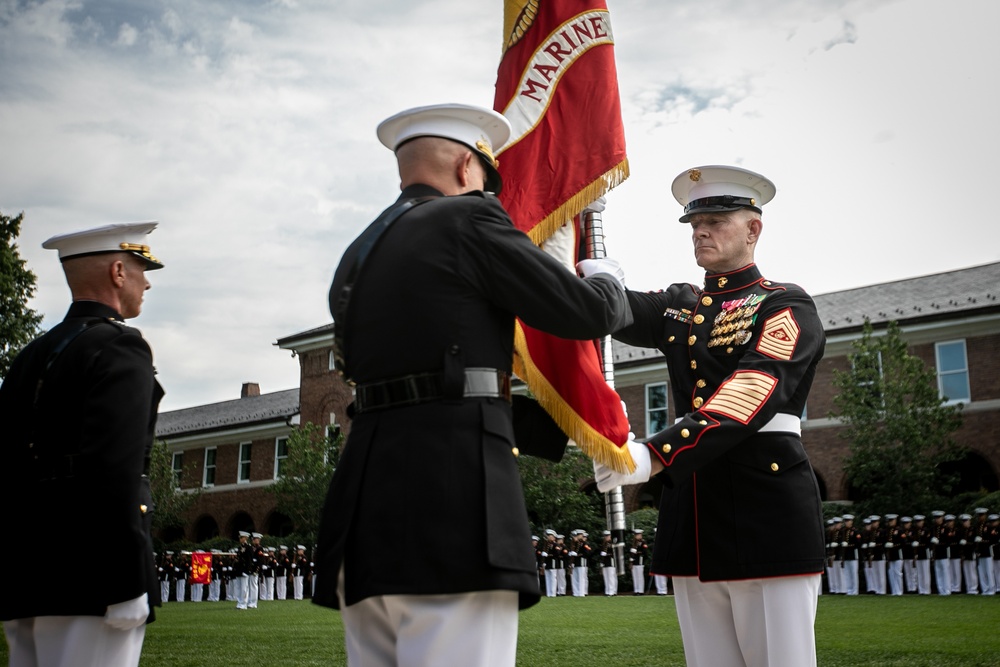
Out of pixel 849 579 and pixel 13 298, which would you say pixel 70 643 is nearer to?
pixel 849 579

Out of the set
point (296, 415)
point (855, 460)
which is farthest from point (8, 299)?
point (855, 460)

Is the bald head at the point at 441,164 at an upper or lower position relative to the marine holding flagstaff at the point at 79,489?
upper

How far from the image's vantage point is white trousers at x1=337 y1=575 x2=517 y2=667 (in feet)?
8.71

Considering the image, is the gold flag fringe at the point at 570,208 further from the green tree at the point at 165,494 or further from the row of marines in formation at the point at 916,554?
the green tree at the point at 165,494

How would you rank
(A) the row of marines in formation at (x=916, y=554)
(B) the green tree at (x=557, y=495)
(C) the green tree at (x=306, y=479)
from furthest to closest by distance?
(C) the green tree at (x=306, y=479) → (B) the green tree at (x=557, y=495) → (A) the row of marines in formation at (x=916, y=554)

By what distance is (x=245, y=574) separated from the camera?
26281 mm

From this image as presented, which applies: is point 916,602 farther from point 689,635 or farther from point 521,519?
point 521,519

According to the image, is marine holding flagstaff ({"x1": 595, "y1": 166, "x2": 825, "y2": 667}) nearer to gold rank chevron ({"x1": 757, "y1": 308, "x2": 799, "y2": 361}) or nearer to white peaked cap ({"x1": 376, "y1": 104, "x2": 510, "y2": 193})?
gold rank chevron ({"x1": 757, "y1": 308, "x2": 799, "y2": 361})

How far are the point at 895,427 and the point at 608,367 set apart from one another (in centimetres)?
2385

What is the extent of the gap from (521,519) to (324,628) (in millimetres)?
13279

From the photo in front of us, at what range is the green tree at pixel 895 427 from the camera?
2548 cm

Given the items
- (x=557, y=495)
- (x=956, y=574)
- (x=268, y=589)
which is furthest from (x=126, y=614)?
(x=268, y=589)

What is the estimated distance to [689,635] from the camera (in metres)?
4.14

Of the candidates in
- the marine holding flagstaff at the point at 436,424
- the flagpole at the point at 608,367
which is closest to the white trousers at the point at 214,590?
the flagpole at the point at 608,367
